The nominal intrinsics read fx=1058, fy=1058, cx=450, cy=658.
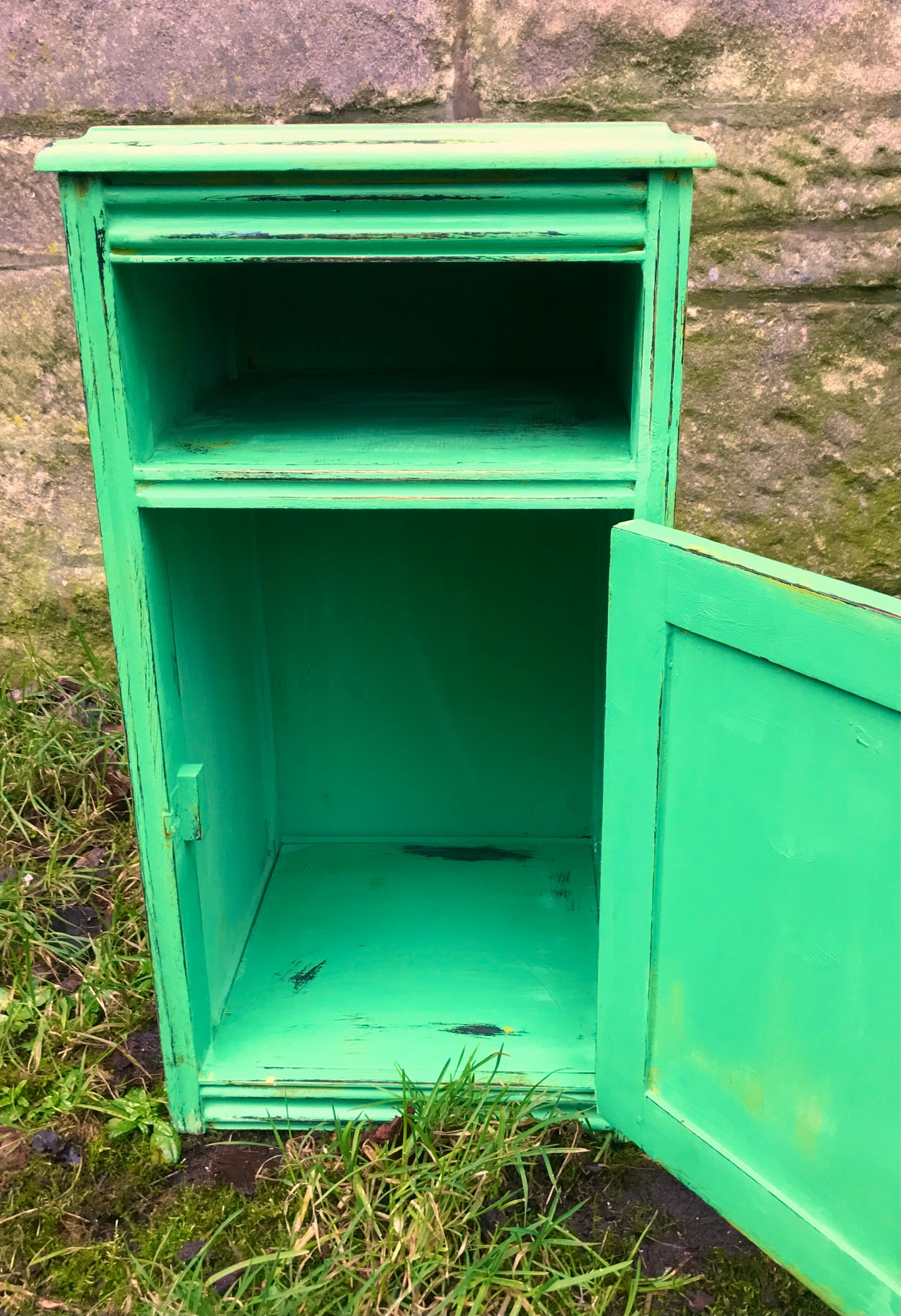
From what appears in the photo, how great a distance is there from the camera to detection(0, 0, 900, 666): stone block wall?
2.20 m

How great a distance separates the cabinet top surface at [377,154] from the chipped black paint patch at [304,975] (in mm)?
1348

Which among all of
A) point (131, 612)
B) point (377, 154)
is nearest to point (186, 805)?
point (131, 612)

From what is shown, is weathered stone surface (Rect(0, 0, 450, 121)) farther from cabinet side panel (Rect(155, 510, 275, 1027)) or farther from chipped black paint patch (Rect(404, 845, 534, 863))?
chipped black paint patch (Rect(404, 845, 534, 863))

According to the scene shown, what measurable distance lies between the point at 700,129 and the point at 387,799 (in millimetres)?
1611

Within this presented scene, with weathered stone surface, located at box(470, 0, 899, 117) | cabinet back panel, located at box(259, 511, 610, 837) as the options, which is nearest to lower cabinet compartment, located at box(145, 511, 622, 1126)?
cabinet back panel, located at box(259, 511, 610, 837)

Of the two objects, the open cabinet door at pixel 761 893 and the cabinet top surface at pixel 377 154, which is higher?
the cabinet top surface at pixel 377 154

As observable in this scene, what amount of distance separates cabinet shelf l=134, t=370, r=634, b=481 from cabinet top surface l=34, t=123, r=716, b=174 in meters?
0.36

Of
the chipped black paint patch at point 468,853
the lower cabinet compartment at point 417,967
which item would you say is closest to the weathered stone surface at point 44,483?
the lower cabinet compartment at point 417,967

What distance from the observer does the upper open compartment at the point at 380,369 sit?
1404 mm

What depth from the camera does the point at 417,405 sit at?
5.86ft

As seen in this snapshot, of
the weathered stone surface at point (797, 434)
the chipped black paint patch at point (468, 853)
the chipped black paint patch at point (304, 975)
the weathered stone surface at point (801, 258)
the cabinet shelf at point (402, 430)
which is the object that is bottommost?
the chipped black paint patch at point (468, 853)

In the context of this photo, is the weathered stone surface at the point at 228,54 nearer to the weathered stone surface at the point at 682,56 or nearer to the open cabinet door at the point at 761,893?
the weathered stone surface at the point at 682,56

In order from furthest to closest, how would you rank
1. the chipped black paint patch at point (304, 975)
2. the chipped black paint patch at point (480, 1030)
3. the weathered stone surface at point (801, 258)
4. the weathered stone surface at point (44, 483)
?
the weathered stone surface at point (44, 483)
the weathered stone surface at point (801, 258)
the chipped black paint patch at point (304, 975)
the chipped black paint patch at point (480, 1030)

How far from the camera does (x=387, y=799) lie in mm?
2432
